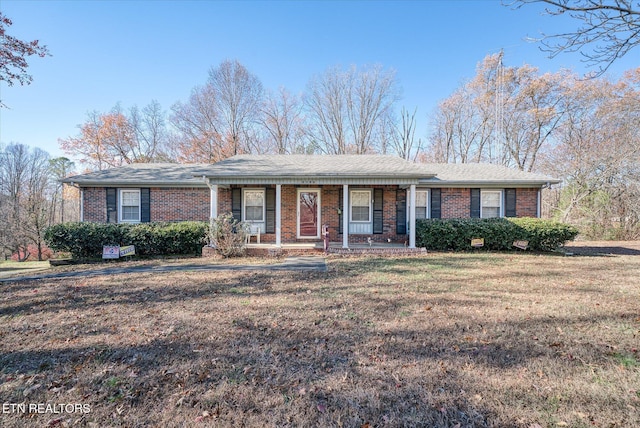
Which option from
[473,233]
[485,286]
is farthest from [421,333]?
[473,233]

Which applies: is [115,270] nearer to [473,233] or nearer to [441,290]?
[441,290]

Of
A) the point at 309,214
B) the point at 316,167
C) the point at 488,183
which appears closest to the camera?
the point at 316,167

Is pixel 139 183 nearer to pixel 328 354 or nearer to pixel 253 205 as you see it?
pixel 253 205

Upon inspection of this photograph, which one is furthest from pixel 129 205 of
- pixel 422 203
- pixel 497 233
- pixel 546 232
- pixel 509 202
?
pixel 546 232

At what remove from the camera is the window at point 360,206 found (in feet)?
38.0

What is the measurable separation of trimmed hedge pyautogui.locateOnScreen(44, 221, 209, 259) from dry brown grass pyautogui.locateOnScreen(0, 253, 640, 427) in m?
3.87

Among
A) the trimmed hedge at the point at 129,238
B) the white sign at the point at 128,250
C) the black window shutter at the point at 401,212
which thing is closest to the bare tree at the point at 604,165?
the black window shutter at the point at 401,212

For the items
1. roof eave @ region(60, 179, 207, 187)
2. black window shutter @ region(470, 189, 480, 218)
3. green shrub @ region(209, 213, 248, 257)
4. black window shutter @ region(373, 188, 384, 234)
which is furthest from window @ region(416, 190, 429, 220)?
roof eave @ region(60, 179, 207, 187)

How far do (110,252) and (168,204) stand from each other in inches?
119

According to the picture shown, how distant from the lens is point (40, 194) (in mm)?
18875

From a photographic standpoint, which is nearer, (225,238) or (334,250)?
(225,238)

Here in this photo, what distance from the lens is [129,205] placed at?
11.6 metres

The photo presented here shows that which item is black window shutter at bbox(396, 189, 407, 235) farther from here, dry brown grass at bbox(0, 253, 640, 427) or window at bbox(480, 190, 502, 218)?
dry brown grass at bbox(0, 253, 640, 427)

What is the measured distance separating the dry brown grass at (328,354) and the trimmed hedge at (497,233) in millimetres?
4244
